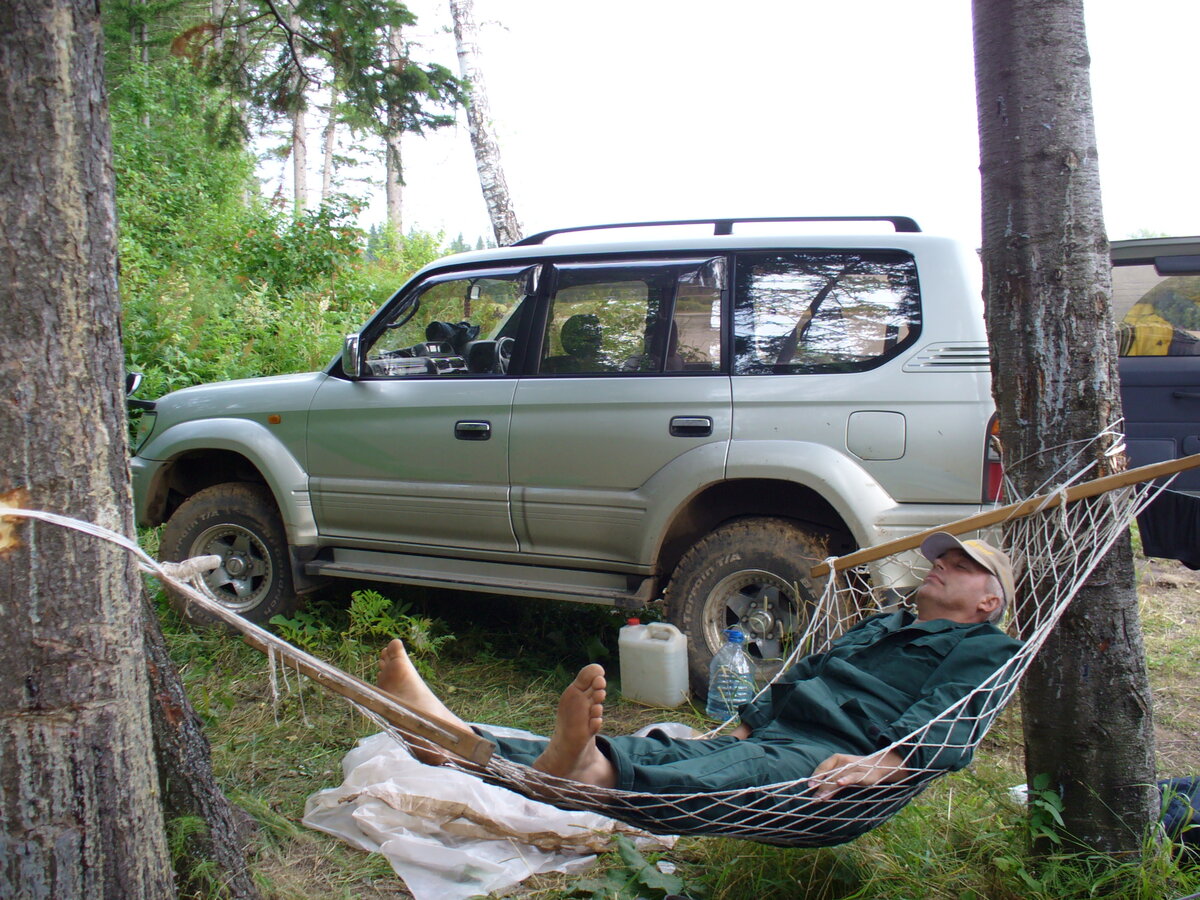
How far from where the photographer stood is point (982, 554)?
9.80 ft

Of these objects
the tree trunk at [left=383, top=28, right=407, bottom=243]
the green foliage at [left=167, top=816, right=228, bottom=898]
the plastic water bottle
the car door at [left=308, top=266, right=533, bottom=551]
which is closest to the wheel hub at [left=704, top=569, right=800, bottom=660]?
the plastic water bottle

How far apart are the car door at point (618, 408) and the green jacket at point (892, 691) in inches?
54.5

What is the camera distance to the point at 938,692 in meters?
2.63

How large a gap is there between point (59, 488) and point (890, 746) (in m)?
2.05

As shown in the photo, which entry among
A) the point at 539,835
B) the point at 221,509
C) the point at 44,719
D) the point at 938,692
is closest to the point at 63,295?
the point at 44,719

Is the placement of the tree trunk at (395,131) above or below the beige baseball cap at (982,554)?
above

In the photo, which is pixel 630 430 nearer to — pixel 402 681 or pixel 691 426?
pixel 691 426

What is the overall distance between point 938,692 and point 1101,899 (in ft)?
2.19

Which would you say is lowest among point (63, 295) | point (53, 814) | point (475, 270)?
point (53, 814)

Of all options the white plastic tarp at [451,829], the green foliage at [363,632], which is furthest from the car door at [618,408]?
the white plastic tarp at [451,829]

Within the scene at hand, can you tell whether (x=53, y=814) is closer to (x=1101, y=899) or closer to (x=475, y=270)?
(x=1101, y=899)

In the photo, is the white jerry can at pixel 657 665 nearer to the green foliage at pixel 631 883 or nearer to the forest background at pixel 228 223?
the green foliage at pixel 631 883

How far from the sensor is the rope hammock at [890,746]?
2.25m

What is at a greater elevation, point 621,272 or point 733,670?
point 621,272
